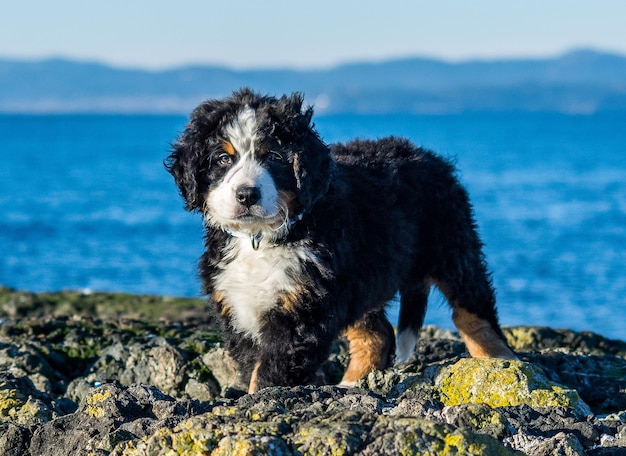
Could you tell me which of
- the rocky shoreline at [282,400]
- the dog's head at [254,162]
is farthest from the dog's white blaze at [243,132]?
the rocky shoreline at [282,400]

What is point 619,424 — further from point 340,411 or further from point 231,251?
point 231,251

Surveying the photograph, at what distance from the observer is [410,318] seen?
309 inches

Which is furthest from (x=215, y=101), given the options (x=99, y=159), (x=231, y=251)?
(x=99, y=159)

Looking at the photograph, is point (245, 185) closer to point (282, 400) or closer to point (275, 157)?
point (275, 157)

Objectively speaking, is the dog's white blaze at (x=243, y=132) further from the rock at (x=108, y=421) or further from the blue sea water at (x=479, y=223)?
the rock at (x=108, y=421)

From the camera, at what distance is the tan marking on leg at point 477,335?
7535mm

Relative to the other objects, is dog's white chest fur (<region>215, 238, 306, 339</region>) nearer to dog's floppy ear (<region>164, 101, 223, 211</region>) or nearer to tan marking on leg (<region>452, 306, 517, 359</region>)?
dog's floppy ear (<region>164, 101, 223, 211</region>)

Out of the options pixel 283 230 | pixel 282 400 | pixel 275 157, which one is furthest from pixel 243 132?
pixel 282 400

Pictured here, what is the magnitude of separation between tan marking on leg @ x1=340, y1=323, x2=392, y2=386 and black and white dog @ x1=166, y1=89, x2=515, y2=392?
0.51m

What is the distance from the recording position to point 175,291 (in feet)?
78.8

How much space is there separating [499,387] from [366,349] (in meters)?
1.96

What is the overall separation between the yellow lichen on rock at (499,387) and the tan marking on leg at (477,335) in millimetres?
1681

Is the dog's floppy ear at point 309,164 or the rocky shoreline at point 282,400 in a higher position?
the dog's floppy ear at point 309,164

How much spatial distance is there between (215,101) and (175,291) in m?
18.0
